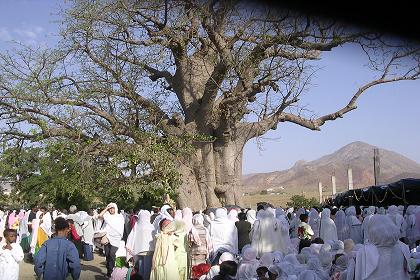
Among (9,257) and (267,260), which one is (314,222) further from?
(9,257)

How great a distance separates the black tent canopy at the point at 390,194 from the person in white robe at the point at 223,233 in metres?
12.5

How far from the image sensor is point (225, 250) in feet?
34.9

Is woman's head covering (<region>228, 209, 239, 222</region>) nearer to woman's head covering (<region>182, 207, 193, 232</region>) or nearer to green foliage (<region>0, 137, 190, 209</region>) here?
woman's head covering (<region>182, 207, 193, 232</region>)

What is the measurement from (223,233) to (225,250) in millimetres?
1171

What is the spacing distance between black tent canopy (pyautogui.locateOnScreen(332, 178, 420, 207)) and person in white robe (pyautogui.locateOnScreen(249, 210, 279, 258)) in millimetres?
11817

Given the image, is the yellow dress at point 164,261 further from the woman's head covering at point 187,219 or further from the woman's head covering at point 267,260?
the woman's head covering at point 267,260

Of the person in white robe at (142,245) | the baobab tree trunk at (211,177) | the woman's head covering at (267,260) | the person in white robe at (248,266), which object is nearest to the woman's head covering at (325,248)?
the woman's head covering at (267,260)

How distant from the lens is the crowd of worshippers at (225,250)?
564 centimetres

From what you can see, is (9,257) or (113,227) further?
(113,227)

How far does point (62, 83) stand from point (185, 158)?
509 cm

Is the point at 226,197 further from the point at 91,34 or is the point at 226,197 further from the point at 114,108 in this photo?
the point at 91,34

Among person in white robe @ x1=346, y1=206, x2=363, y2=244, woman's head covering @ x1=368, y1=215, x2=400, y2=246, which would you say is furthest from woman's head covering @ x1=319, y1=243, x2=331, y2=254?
person in white robe @ x1=346, y1=206, x2=363, y2=244

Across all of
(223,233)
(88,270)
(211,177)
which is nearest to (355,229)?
(223,233)

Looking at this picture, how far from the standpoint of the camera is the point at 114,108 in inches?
797
